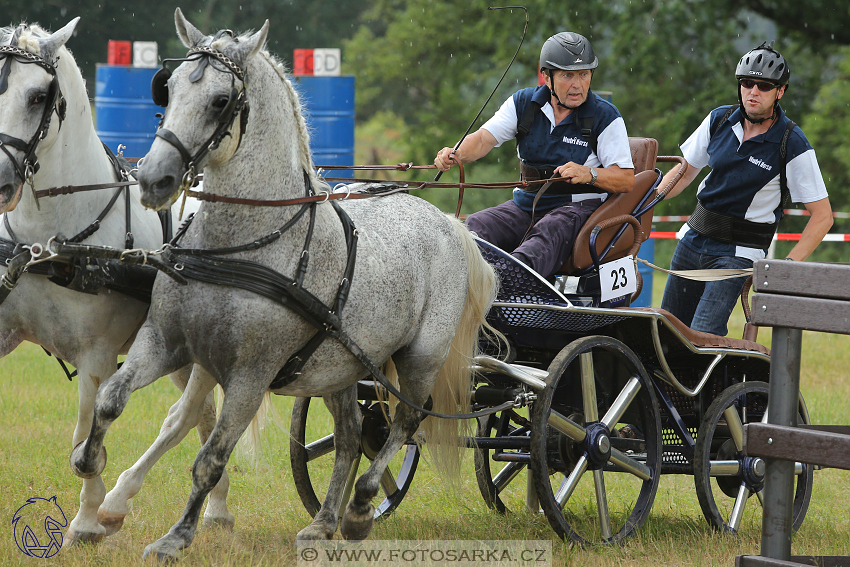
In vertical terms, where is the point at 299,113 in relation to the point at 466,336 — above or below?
above

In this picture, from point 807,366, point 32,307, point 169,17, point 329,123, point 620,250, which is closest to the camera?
point 32,307

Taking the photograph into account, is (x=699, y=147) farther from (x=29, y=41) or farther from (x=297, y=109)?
(x=29, y=41)

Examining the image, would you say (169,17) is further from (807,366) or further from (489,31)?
(807,366)

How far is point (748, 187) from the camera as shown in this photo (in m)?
4.84

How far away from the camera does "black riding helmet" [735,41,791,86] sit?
15.4ft

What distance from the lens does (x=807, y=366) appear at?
912cm

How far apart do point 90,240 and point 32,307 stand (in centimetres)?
33

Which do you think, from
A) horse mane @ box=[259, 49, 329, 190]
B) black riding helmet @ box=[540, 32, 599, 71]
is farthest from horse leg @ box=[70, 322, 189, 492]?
black riding helmet @ box=[540, 32, 599, 71]

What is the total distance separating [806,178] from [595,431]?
1.70 m

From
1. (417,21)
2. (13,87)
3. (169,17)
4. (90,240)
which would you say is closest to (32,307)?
(90,240)

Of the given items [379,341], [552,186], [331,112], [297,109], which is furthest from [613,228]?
[331,112]

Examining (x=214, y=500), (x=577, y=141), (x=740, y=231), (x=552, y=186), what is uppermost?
(x=577, y=141)

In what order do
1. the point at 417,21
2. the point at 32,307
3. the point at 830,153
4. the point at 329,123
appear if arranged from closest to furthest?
the point at 32,307 → the point at 329,123 → the point at 830,153 → the point at 417,21

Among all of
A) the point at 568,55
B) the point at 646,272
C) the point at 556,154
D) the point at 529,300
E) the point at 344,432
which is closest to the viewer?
the point at 529,300
